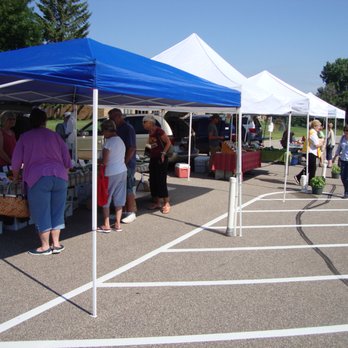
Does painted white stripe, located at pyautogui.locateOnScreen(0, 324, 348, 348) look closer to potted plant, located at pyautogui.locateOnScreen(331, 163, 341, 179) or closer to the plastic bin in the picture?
the plastic bin

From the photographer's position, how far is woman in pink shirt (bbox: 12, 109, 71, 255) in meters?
4.94

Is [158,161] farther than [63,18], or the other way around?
[63,18]

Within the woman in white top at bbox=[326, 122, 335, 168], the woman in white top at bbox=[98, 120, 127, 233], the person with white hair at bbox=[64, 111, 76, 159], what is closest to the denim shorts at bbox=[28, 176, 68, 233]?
the woman in white top at bbox=[98, 120, 127, 233]

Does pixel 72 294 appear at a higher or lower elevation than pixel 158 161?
lower

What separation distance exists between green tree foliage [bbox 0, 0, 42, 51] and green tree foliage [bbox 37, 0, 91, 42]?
32419 mm

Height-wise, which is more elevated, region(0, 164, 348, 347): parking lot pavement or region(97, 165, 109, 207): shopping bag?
region(97, 165, 109, 207): shopping bag

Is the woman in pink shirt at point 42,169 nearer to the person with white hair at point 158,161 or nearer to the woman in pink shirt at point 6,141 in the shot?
the woman in pink shirt at point 6,141

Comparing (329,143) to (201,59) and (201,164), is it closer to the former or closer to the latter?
(201,164)

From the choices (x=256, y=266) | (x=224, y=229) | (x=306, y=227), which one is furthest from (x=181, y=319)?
(x=306, y=227)

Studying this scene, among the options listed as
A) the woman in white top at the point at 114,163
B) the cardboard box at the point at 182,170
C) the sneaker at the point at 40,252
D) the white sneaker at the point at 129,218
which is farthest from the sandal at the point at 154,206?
the cardboard box at the point at 182,170

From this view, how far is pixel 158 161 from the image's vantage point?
7828mm

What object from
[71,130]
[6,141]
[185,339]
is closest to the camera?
[185,339]

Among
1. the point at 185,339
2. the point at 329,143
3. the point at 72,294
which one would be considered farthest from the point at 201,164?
the point at 185,339

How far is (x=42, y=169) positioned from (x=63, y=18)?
62048 millimetres
